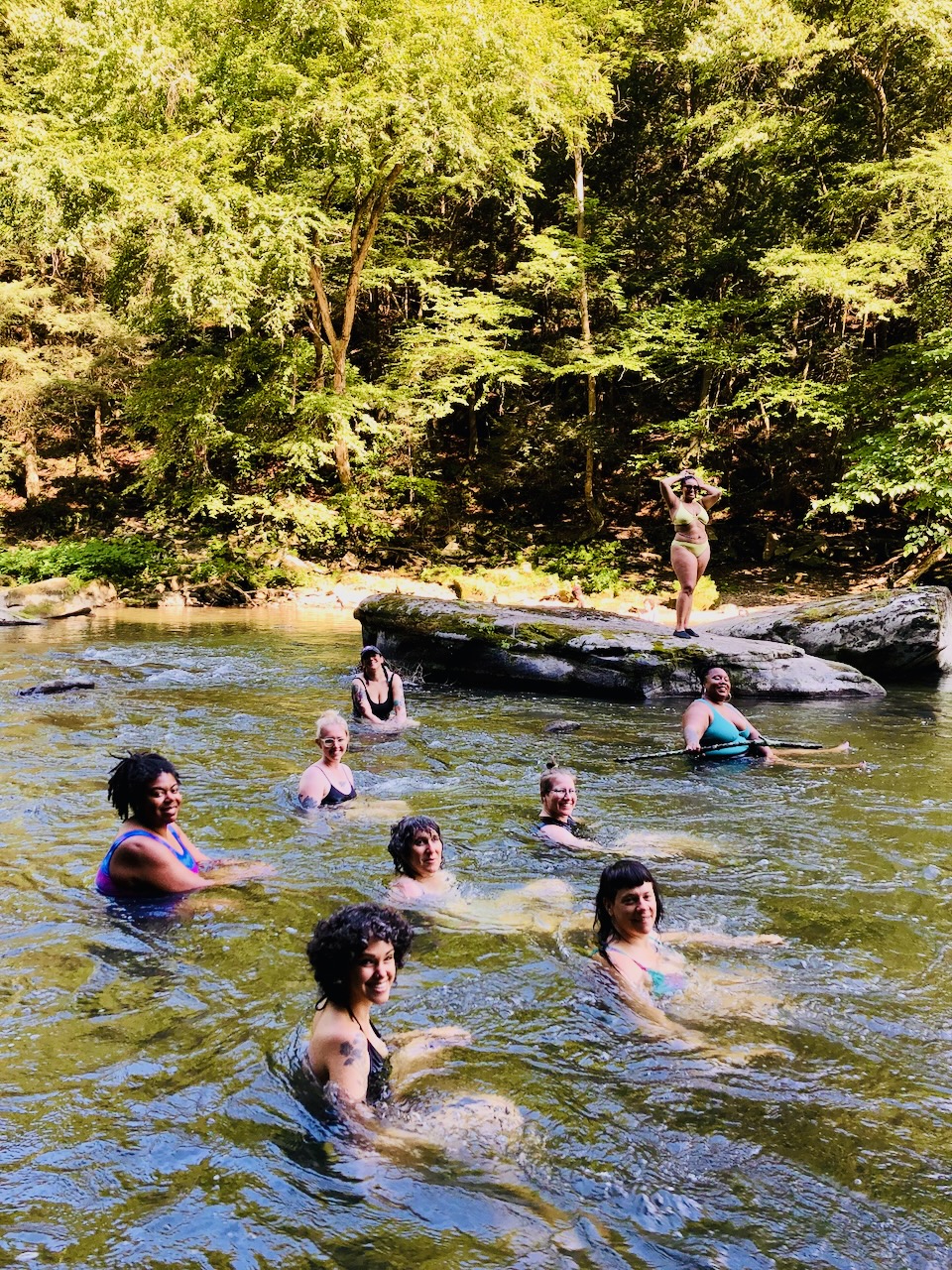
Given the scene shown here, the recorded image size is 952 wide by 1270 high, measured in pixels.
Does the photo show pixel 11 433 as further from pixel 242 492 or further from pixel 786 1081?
pixel 786 1081

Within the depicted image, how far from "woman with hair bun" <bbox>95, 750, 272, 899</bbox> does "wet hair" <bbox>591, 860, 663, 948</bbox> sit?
7.03ft

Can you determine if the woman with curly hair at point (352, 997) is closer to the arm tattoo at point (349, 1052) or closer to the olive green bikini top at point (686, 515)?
the arm tattoo at point (349, 1052)

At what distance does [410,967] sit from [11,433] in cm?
2680

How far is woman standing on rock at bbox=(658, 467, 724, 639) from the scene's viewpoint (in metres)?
11.1

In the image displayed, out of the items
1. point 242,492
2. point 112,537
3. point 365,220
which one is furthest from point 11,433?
point 365,220

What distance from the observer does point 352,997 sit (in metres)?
3.20

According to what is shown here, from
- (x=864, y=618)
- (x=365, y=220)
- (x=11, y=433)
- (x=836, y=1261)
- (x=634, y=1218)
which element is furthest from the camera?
(x=11, y=433)

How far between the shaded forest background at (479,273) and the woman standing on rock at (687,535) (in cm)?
696

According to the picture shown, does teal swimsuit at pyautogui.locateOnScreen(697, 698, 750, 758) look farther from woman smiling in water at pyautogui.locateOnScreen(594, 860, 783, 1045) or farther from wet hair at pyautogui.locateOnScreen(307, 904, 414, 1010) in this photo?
wet hair at pyautogui.locateOnScreen(307, 904, 414, 1010)

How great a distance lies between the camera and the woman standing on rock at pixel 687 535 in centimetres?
1114

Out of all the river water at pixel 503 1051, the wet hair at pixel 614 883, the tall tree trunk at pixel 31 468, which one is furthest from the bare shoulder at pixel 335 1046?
the tall tree trunk at pixel 31 468

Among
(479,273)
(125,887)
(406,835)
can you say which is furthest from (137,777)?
(479,273)

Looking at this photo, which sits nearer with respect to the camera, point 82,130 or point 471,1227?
point 471,1227

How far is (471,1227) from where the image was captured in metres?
2.61
